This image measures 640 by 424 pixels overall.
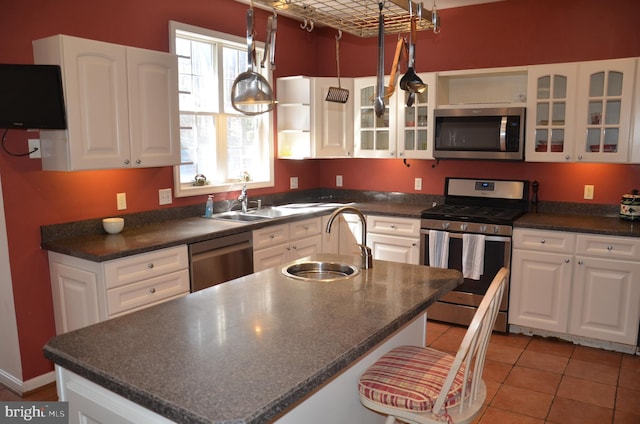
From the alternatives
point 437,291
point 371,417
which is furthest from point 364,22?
point 371,417

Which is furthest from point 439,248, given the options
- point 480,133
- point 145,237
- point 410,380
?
point 410,380

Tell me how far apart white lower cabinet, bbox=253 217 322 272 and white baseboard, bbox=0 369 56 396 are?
1.51m

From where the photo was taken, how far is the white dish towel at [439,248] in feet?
13.1

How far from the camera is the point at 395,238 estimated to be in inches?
170

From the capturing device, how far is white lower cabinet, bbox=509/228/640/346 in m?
3.43

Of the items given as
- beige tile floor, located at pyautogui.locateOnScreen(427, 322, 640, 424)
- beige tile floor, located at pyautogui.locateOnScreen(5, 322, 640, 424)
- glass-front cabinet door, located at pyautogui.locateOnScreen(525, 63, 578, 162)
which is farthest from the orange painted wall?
beige tile floor, located at pyautogui.locateOnScreen(427, 322, 640, 424)

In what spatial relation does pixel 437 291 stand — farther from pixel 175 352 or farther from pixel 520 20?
pixel 520 20

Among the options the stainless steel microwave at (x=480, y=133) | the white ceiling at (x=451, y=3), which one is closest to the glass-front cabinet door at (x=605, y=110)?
the stainless steel microwave at (x=480, y=133)

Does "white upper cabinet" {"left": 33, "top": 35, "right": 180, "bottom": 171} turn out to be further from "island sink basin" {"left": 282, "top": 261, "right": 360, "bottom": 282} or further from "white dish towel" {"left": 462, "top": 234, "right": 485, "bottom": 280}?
"white dish towel" {"left": 462, "top": 234, "right": 485, "bottom": 280}

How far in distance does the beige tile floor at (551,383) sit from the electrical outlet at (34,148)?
1.45 meters

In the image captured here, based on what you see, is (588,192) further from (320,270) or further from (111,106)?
(111,106)

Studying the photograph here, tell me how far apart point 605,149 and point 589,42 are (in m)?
0.91

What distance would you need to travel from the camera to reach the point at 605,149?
12.0ft

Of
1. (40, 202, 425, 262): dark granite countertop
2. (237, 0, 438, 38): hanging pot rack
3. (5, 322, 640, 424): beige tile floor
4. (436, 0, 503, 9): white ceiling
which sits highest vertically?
(436, 0, 503, 9): white ceiling
